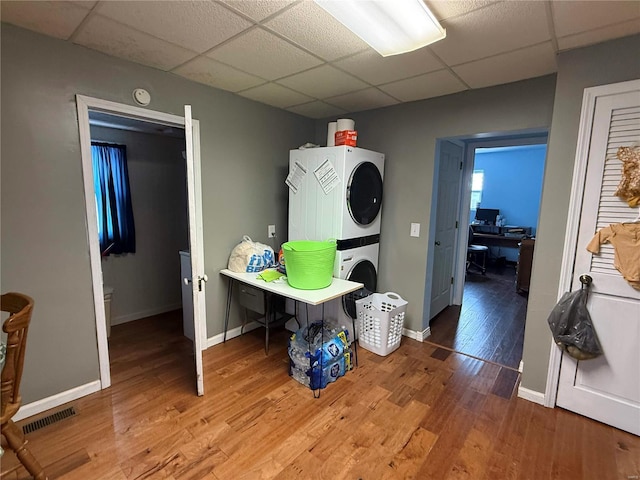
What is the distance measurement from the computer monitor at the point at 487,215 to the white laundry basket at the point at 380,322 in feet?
15.9

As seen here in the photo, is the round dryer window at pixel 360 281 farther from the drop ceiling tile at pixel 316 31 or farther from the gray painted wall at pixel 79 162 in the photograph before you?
the drop ceiling tile at pixel 316 31

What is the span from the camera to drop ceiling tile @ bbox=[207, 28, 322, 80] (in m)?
1.86

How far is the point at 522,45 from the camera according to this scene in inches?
73.2

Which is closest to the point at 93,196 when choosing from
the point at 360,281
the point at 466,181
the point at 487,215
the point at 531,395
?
the point at 360,281

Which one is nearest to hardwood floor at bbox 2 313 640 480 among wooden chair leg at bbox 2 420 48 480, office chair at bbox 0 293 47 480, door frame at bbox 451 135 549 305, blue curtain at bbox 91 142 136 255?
wooden chair leg at bbox 2 420 48 480

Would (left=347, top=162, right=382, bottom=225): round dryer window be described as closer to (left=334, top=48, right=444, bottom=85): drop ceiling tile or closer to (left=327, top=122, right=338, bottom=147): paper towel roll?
(left=327, top=122, right=338, bottom=147): paper towel roll

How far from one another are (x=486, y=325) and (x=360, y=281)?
5.57 feet

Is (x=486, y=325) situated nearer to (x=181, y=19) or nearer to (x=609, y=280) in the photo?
(x=609, y=280)

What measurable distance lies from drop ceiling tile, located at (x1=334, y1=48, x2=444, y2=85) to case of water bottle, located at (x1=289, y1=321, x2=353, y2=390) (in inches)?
78.4

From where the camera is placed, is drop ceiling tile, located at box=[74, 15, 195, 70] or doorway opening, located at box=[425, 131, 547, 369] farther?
doorway opening, located at box=[425, 131, 547, 369]

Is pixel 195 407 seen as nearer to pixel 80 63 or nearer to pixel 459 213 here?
pixel 80 63

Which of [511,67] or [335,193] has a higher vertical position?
[511,67]

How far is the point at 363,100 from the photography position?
2.96 metres

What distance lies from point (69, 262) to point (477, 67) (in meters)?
3.09
